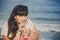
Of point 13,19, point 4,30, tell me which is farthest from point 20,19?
point 4,30

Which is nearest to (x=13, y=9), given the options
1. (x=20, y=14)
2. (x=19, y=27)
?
(x=20, y=14)

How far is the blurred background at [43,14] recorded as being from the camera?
1645 mm

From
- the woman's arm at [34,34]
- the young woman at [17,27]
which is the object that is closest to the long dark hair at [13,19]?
the young woman at [17,27]

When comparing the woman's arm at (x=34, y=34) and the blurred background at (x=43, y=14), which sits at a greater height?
the blurred background at (x=43, y=14)

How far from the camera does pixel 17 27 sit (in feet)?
5.29

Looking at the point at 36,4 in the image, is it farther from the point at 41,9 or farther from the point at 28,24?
the point at 28,24

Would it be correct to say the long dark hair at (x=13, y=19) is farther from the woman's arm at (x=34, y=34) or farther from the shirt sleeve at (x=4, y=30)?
the woman's arm at (x=34, y=34)

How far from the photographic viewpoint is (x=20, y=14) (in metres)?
1.59

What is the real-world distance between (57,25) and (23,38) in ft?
1.32

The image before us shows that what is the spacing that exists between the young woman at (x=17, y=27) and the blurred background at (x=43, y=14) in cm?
6

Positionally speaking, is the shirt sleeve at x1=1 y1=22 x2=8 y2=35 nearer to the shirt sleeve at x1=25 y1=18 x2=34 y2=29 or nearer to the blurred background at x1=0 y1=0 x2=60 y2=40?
the blurred background at x1=0 y1=0 x2=60 y2=40

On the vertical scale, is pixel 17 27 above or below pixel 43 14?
below

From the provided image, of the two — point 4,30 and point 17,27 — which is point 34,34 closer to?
point 17,27

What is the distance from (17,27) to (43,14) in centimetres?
32
